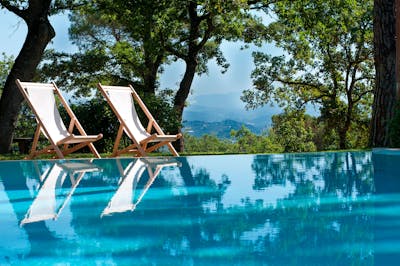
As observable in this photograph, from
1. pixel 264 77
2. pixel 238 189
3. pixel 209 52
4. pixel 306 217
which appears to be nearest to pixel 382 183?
pixel 238 189

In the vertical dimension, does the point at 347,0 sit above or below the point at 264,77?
above

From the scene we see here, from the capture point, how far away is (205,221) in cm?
212

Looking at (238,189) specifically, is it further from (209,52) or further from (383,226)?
(209,52)

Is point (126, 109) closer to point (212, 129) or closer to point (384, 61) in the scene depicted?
point (384, 61)

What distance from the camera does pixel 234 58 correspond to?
15.4 meters

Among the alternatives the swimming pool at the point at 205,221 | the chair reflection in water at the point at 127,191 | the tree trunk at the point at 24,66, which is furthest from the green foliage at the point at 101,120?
the swimming pool at the point at 205,221

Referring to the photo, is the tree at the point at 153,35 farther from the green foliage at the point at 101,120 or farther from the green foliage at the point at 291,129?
the green foliage at the point at 291,129

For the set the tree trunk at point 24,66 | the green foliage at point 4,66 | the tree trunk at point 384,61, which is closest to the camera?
the tree trunk at point 384,61

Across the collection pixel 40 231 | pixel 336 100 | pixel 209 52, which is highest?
pixel 209 52

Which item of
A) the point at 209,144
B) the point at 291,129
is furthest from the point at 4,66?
the point at 291,129

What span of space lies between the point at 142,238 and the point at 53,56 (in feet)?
46.8

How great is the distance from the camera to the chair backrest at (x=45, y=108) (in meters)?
6.90

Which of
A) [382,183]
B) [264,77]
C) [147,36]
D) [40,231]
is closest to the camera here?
[40,231]

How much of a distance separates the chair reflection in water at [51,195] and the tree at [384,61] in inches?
232
